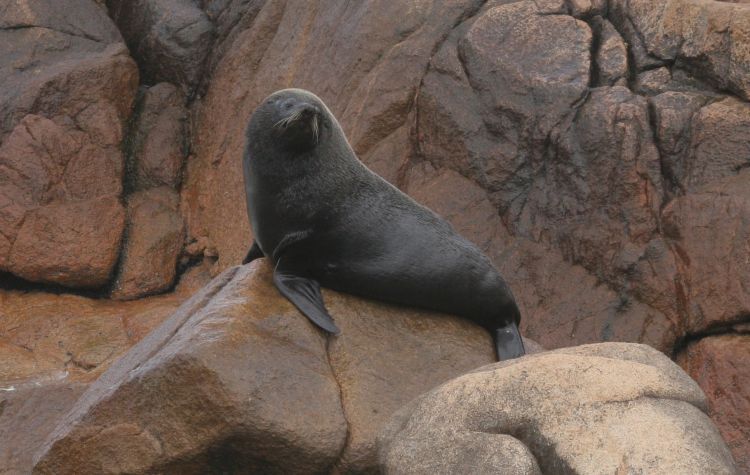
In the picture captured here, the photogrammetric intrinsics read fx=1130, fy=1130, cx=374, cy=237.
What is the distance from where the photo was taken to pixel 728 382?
341 inches

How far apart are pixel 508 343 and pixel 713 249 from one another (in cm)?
301

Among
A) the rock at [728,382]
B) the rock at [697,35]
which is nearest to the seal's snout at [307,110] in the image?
the rock at [728,382]

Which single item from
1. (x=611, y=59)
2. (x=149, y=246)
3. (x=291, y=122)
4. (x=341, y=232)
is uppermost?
(x=291, y=122)

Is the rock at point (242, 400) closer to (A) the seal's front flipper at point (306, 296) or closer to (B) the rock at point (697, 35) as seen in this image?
(A) the seal's front flipper at point (306, 296)

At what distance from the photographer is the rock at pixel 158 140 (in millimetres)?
12133

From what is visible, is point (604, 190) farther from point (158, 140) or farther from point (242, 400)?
point (158, 140)

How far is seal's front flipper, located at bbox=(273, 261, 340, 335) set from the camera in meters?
6.02

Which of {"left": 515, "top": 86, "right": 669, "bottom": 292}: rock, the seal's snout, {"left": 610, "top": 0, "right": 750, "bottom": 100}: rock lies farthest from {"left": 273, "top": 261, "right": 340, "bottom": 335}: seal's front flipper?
{"left": 610, "top": 0, "right": 750, "bottom": 100}: rock

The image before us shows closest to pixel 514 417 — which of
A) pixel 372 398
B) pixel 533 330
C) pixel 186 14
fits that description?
pixel 372 398

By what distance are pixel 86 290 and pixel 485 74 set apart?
4559 mm

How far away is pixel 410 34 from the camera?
10672mm

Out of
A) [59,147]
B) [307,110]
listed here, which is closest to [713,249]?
[307,110]

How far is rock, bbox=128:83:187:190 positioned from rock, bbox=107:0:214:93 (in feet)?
0.76

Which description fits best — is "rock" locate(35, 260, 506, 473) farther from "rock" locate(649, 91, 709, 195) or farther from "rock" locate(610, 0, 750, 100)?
"rock" locate(610, 0, 750, 100)
